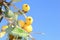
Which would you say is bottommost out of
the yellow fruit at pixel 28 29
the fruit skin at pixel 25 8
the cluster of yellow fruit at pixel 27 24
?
the yellow fruit at pixel 28 29

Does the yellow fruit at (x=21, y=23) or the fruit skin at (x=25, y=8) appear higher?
the fruit skin at (x=25, y=8)

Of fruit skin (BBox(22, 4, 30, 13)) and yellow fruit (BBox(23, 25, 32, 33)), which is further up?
fruit skin (BBox(22, 4, 30, 13))

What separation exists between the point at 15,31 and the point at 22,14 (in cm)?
8

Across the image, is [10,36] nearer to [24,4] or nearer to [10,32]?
[10,32]

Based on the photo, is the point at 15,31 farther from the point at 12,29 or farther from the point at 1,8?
the point at 1,8

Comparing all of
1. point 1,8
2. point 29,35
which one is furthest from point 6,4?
point 29,35

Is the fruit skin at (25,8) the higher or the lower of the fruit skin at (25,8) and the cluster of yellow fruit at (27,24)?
the higher

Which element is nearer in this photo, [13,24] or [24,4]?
[13,24]

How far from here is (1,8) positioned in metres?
0.85

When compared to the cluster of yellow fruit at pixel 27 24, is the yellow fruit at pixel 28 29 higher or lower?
lower

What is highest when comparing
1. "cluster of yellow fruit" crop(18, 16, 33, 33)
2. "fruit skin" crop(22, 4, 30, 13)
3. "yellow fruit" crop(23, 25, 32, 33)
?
"fruit skin" crop(22, 4, 30, 13)

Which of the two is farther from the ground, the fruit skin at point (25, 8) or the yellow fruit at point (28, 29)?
the fruit skin at point (25, 8)

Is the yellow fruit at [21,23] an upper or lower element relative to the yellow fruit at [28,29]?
upper

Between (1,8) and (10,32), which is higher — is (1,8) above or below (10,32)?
above
